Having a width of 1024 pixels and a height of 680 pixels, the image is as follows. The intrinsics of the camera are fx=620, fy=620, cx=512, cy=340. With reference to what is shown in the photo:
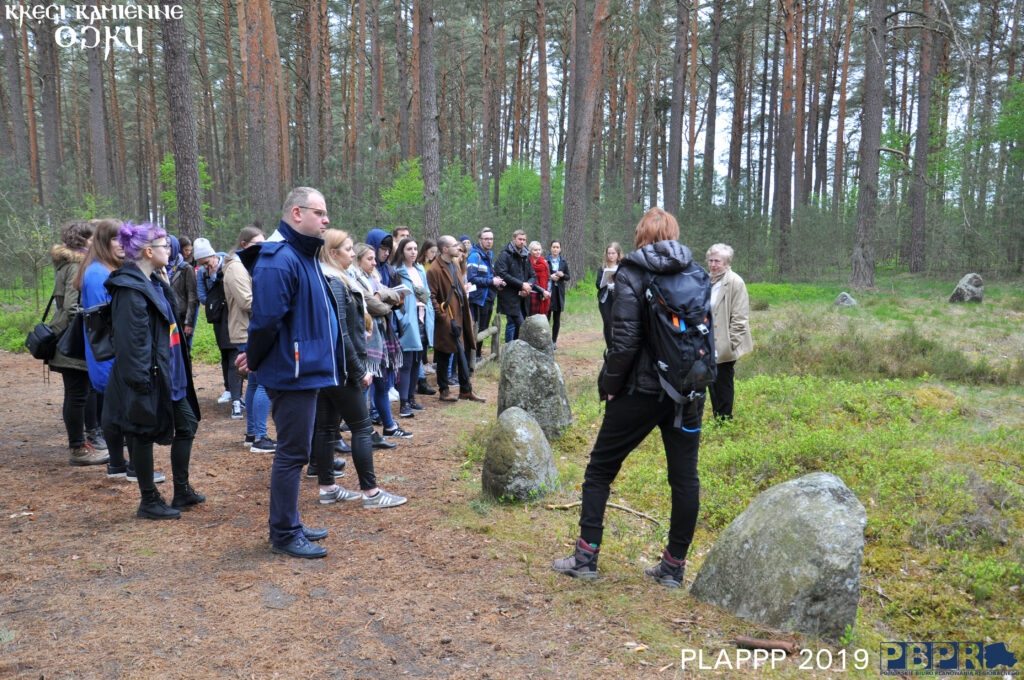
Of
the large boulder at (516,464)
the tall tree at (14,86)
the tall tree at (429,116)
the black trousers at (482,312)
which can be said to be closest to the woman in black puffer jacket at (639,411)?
the large boulder at (516,464)

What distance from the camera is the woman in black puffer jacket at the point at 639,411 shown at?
328 centimetres

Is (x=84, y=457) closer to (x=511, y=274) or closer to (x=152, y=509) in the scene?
(x=152, y=509)

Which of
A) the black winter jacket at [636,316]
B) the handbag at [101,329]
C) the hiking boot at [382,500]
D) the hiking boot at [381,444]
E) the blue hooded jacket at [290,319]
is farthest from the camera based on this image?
the hiking boot at [381,444]

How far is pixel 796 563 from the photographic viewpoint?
3176 millimetres

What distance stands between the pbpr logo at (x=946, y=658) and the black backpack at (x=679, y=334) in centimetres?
156

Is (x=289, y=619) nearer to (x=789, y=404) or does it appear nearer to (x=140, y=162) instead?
(x=789, y=404)

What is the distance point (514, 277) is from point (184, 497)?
20.1 ft

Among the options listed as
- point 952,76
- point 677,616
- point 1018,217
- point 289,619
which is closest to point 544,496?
point 677,616

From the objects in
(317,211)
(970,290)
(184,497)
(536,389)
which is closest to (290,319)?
(317,211)

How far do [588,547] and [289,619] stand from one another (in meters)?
1.66

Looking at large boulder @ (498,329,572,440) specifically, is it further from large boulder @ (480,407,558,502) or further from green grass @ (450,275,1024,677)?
large boulder @ (480,407,558,502)

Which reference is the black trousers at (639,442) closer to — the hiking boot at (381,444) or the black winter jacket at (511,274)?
the hiking boot at (381,444)

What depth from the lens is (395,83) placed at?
Answer: 3203 centimetres

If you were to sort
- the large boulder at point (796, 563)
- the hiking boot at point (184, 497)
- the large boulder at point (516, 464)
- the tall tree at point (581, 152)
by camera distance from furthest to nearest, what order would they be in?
1. the tall tree at point (581, 152)
2. the large boulder at point (516, 464)
3. the hiking boot at point (184, 497)
4. the large boulder at point (796, 563)
